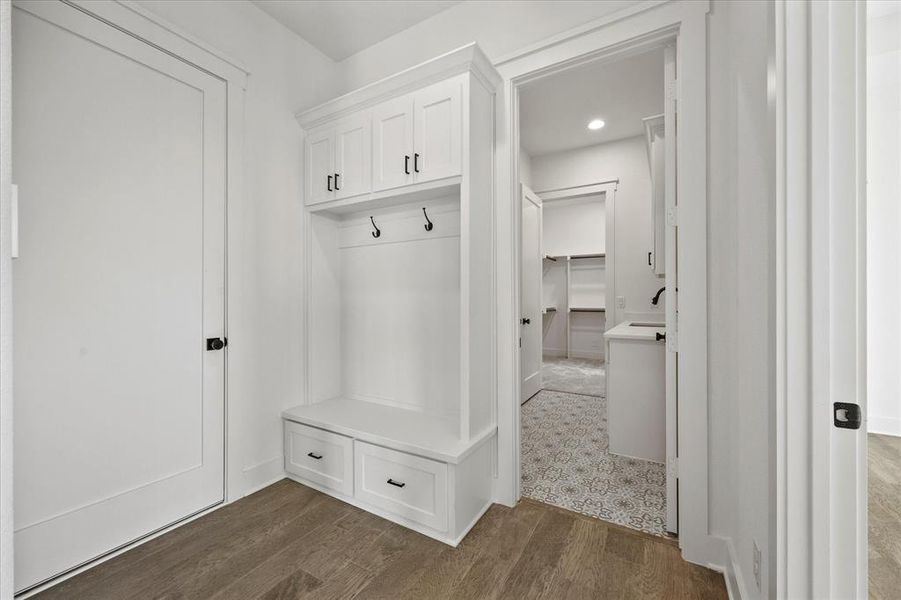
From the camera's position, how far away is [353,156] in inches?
90.3

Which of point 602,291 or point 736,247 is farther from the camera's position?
point 602,291

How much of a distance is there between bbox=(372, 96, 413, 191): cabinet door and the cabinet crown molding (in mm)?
71

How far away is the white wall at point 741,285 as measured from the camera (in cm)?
108

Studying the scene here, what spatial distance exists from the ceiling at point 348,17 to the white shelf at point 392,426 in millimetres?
2499

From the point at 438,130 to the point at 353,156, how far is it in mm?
636

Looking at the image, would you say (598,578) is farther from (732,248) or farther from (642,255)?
(642,255)

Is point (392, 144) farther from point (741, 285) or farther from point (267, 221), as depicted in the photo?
point (741, 285)

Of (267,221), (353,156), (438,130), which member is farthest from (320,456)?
(438,130)

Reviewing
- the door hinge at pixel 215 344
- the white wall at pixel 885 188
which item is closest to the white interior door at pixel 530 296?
the white wall at pixel 885 188

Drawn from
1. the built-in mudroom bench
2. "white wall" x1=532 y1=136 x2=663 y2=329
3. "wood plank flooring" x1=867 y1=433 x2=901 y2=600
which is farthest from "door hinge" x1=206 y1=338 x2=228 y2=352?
"white wall" x1=532 y1=136 x2=663 y2=329

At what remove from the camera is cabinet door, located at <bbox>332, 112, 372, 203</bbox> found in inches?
87.4

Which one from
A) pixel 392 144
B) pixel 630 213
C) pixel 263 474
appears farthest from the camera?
pixel 630 213

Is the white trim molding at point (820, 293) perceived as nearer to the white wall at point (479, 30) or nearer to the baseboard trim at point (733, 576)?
the baseboard trim at point (733, 576)

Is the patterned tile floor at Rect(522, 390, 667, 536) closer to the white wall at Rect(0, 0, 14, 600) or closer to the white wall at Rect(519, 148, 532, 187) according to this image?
the white wall at Rect(0, 0, 14, 600)
